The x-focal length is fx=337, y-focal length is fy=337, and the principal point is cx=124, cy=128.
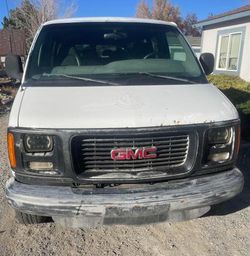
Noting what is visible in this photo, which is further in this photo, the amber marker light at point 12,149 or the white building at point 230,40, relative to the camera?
the white building at point 230,40

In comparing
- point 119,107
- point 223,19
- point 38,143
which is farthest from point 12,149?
point 223,19

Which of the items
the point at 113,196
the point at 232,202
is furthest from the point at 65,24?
the point at 232,202

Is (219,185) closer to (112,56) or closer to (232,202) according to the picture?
(232,202)

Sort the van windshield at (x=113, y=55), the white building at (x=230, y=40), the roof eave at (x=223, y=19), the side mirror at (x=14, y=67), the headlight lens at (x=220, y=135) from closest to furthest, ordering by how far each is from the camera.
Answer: the headlight lens at (x=220, y=135), the van windshield at (x=113, y=55), the side mirror at (x=14, y=67), the roof eave at (x=223, y=19), the white building at (x=230, y=40)

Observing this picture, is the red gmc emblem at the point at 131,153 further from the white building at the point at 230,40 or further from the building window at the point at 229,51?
the building window at the point at 229,51

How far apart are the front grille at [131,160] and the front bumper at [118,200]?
0.40 feet

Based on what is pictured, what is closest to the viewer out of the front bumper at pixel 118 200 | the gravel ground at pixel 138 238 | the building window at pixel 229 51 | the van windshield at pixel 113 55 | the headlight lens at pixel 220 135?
the front bumper at pixel 118 200

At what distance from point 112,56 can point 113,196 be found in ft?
6.22

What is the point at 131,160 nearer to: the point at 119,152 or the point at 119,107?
the point at 119,152

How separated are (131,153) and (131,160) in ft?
0.22

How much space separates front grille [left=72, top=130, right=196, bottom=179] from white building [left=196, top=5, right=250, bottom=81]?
1122cm

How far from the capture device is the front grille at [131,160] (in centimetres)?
269

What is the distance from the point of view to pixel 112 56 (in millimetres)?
3988

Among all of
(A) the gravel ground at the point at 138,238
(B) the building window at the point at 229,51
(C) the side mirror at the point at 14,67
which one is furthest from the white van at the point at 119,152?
(B) the building window at the point at 229,51
